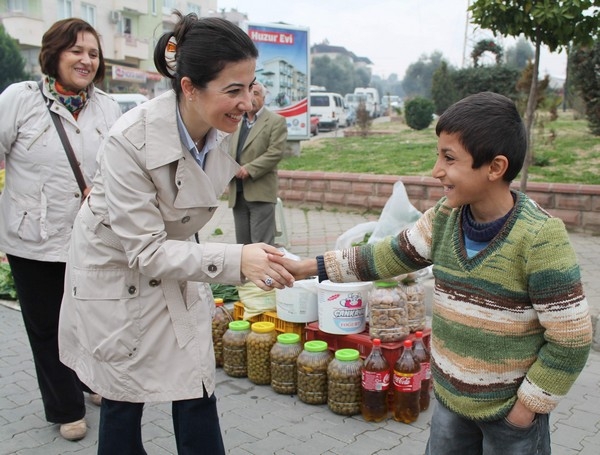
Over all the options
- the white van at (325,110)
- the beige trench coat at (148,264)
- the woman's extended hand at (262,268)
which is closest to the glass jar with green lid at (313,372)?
the beige trench coat at (148,264)

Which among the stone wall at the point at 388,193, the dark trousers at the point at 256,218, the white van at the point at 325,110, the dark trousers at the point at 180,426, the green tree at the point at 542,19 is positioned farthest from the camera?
the white van at the point at 325,110

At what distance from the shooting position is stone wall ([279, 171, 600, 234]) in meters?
7.56

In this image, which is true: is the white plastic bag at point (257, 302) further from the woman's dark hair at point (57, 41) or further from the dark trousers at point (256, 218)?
the woman's dark hair at point (57, 41)

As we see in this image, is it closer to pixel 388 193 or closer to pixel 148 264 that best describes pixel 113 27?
pixel 388 193

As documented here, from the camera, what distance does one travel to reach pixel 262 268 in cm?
228

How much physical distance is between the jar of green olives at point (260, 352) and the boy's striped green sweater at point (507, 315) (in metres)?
2.08

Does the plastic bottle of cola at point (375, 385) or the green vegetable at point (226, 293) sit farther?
the green vegetable at point (226, 293)

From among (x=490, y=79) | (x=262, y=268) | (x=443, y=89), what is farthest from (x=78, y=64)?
(x=443, y=89)

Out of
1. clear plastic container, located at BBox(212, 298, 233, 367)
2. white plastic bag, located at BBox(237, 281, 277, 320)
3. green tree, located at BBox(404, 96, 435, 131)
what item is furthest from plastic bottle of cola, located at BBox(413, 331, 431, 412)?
green tree, located at BBox(404, 96, 435, 131)

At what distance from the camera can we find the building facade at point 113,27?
38188 millimetres

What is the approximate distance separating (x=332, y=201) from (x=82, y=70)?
278 inches

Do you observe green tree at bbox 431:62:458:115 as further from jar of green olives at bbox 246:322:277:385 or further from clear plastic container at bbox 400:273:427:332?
jar of green olives at bbox 246:322:277:385

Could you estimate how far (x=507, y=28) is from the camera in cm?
628

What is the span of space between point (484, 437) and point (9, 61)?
36.1 m
